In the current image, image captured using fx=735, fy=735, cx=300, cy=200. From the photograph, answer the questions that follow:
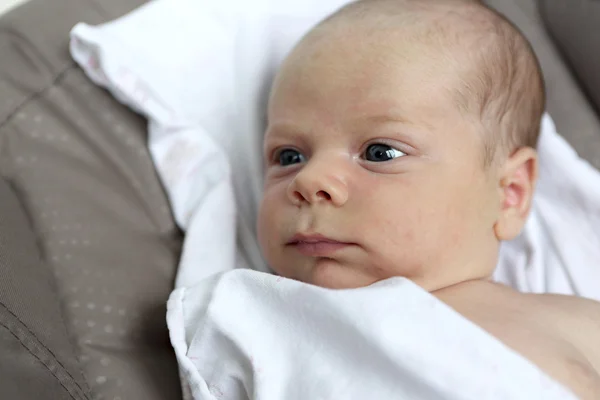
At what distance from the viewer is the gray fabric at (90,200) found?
2.98 ft

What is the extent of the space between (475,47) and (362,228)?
31 centimetres

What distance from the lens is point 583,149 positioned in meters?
1.31

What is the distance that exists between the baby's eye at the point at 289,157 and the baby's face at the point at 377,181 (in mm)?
15

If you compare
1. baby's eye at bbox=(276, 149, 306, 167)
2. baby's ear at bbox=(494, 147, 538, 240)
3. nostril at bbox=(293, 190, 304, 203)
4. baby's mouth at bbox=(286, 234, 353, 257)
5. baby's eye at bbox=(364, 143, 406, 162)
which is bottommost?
baby's ear at bbox=(494, 147, 538, 240)

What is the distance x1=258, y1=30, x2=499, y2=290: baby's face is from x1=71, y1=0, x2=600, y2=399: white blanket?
0.17 meters

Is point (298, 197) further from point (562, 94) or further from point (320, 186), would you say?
point (562, 94)

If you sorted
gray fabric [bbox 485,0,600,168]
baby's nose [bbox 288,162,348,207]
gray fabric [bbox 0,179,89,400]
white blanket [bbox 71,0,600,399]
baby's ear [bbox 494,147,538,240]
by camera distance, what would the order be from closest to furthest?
gray fabric [bbox 0,179,89,400] < baby's nose [bbox 288,162,348,207] < baby's ear [bbox 494,147,538,240] < white blanket [bbox 71,0,600,399] < gray fabric [bbox 485,0,600,168]

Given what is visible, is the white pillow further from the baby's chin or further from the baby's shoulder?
the baby's shoulder

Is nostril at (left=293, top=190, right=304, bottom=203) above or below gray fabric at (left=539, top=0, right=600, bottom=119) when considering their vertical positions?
above

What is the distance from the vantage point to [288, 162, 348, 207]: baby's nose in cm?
89

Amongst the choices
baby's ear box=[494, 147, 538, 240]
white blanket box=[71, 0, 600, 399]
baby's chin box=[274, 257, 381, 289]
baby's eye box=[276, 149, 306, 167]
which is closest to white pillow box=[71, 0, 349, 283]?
white blanket box=[71, 0, 600, 399]

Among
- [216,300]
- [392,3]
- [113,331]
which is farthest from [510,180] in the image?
[113,331]

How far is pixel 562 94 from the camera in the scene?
4.40 feet

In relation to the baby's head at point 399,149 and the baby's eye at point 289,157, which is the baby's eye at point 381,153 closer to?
the baby's head at point 399,149
